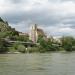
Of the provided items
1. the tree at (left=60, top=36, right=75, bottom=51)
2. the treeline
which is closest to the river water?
the treeline

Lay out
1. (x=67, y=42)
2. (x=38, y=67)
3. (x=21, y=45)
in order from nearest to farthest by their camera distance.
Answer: (x=38, y=67) → (x=21, y=45) → (x=67, y=42)

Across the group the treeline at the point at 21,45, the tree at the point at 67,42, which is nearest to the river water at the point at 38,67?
the treeline at the point at 21,45

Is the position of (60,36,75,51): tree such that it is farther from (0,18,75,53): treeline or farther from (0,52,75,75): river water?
(0,52,75,75): river water

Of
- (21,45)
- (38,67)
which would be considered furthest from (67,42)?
(38,67)

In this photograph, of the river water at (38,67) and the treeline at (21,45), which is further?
the treeline at (21,45)

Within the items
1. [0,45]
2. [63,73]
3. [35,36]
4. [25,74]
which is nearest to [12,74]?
[25,74]

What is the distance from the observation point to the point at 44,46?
142 metres

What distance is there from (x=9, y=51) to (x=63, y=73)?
89.2 metres

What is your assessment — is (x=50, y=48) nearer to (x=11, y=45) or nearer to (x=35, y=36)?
(x=11, y=45)

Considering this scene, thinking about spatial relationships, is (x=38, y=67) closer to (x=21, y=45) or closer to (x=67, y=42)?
(x=21, y=45)

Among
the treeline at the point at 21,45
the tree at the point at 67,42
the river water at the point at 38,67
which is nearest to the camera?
the river water at the point at 38,67

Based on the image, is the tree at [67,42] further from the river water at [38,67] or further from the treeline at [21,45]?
the river water at [38,67]

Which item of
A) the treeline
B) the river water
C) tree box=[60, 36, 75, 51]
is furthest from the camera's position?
tree box=[60, 36, 75, 51]

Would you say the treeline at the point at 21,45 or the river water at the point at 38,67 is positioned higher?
the treeline at the point at 21,45
